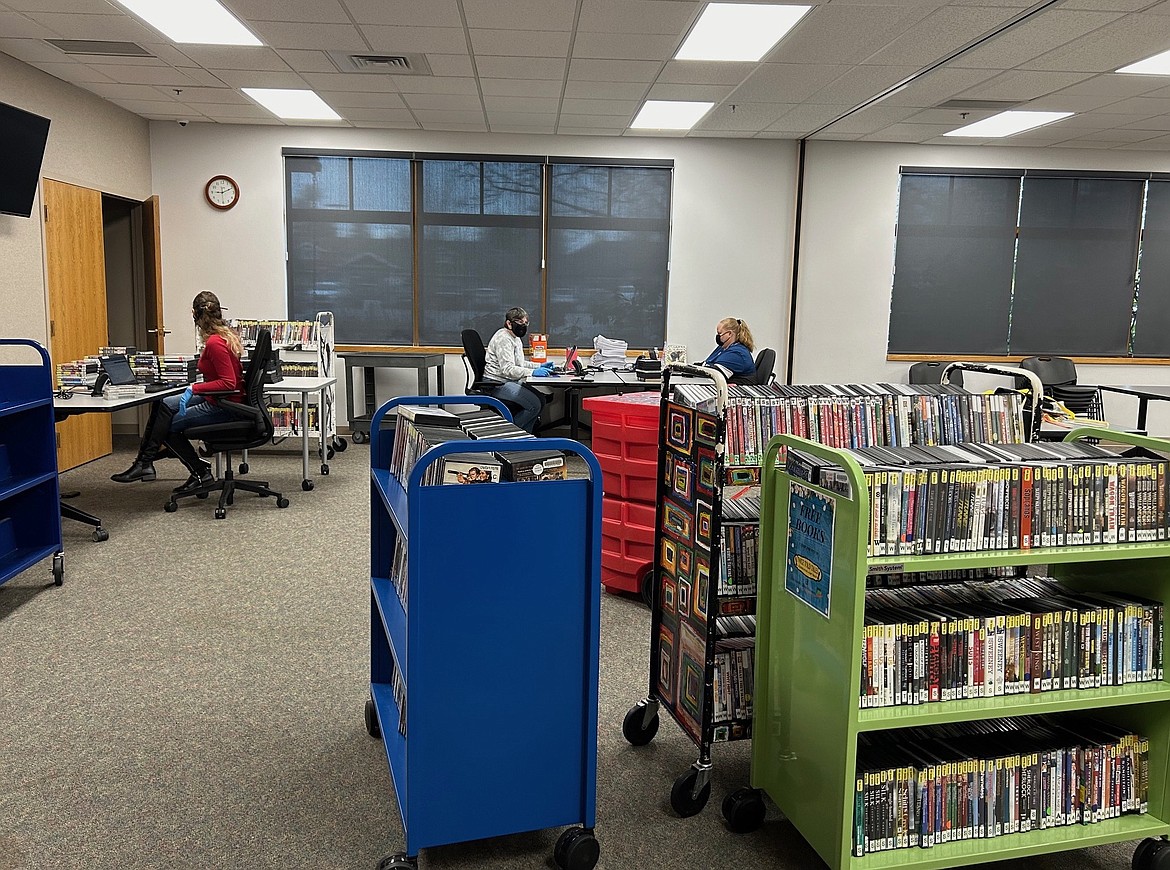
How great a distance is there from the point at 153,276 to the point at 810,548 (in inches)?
299

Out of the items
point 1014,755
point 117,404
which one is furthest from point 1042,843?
point 117,404

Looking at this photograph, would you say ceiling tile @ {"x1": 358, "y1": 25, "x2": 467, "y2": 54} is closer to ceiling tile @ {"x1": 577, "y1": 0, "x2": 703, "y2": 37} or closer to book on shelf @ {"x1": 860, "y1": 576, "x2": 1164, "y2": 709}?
ceiling tile @ {"x1": 577, "y1": 0, "x2": 703, "y2": 37}

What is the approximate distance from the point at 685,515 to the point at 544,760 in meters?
0.75

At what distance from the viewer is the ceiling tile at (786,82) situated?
5.60 m

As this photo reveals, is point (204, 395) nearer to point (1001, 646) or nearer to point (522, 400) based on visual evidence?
point (522, 400)

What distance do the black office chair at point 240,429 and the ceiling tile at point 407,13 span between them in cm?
190

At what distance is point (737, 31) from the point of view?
4.96 metres

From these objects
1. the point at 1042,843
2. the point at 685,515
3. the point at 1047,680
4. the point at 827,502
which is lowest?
the point at 1042,843

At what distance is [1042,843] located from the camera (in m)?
1.96

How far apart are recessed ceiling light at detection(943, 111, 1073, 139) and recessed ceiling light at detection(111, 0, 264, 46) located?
560 cm

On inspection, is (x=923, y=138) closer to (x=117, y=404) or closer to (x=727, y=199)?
(x=727, y=199)

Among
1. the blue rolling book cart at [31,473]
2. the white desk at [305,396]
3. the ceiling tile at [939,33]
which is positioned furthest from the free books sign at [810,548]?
the white desk at [305,396]

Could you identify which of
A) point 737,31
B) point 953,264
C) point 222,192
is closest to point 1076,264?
point 953,264

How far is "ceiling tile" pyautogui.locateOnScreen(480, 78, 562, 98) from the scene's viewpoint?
6113 millimetres
